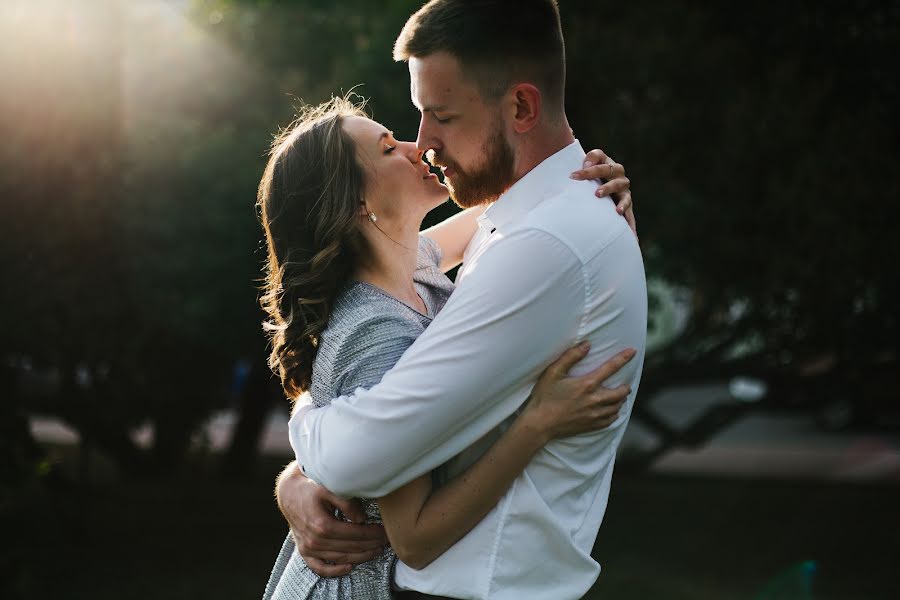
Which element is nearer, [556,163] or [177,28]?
[556,163]

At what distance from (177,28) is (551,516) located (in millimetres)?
7552

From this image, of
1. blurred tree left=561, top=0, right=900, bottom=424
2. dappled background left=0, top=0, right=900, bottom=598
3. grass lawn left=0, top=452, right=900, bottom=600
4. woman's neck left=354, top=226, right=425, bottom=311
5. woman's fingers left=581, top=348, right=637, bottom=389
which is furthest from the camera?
grass lawn left=0, top=452, right=900, bottom=600

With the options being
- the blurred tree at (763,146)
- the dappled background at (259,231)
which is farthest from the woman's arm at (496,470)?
the blurred tree at (763,146)

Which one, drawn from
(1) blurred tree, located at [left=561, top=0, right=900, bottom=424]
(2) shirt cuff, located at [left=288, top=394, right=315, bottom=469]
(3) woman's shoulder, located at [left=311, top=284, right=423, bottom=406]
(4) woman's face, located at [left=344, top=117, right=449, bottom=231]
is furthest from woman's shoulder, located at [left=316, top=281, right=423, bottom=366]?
(1) blurred tree, located at [left=561, top=0, right=900, bottom=424]

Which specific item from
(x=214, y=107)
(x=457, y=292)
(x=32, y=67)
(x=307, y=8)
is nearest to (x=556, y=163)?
(x=457, y=292)

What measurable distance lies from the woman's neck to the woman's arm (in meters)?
0.49

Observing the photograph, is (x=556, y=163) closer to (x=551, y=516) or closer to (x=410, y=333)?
(x=410, y=333)

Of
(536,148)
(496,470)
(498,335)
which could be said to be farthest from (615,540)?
(498,335)

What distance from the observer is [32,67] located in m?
5.15

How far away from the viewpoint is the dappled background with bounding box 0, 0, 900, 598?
5715 mm

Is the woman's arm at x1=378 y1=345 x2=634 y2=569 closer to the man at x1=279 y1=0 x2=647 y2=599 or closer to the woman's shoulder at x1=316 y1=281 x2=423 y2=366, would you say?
the man at x1=279 y1=0 x2=647 y2=599

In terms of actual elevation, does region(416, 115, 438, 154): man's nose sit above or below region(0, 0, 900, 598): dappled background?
above

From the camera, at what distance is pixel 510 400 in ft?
6.16

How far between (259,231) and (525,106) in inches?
194
